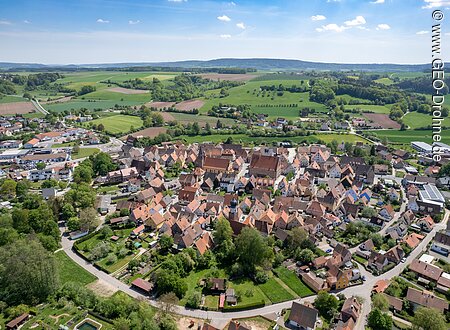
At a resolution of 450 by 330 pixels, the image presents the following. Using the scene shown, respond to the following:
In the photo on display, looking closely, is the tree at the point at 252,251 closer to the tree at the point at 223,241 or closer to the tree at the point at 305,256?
the tree at the point at 223,241

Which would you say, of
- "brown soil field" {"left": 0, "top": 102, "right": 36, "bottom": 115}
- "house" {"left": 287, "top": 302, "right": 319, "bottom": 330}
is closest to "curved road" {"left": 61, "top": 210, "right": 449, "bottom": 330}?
"house" {"left": 287, "top": 302, "right": 319, "bottom": 330}

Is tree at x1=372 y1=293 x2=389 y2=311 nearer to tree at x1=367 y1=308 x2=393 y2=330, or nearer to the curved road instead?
the curved road

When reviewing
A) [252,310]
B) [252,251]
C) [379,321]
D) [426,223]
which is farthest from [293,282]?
[426,223]

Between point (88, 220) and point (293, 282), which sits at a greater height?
point (88, 220)

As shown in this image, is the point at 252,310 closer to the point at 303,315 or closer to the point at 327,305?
the point at 303,315

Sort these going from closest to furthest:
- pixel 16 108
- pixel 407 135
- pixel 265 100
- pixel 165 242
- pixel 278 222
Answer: pixel 165 242
pixel 278 222
pixel 407 135
pixel 16 108
pixel 265 100
